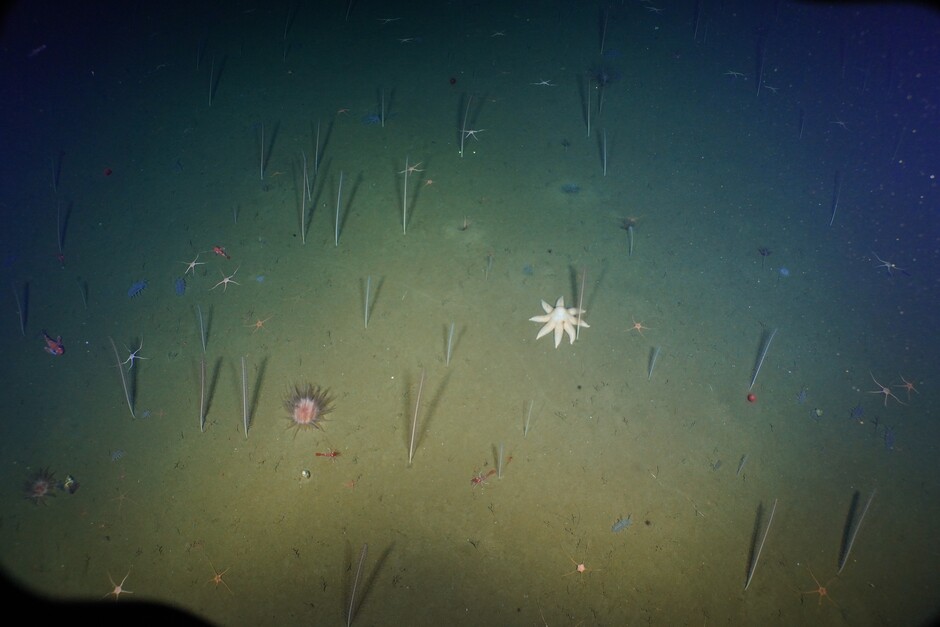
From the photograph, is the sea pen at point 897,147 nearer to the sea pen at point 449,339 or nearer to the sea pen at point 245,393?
the sea pen at point 449,339

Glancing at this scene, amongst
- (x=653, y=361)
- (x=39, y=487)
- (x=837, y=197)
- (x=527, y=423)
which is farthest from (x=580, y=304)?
(x=39, y=487)

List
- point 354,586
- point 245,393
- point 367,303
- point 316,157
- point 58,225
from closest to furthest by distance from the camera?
point 354,586, point 245,393, point 367,303, point 58,225, point 316,157

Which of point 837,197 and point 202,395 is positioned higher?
point 837,197

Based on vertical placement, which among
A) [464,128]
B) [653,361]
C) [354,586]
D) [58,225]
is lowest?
[354,586]

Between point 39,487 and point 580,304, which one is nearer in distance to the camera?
Answer: point 39,487

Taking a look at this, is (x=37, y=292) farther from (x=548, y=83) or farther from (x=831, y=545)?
(x=831, y=545)

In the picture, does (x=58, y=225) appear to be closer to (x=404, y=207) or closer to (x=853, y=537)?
(x=404, y=207)

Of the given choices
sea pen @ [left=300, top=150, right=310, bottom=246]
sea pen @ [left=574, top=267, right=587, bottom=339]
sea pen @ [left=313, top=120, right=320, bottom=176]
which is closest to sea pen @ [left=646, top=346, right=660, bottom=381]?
sea pen @ [left=574, top=267, right=587, bottom=339]

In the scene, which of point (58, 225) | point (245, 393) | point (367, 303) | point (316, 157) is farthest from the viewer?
point (316, 157)

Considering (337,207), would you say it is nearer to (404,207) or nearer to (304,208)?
(304,208)
